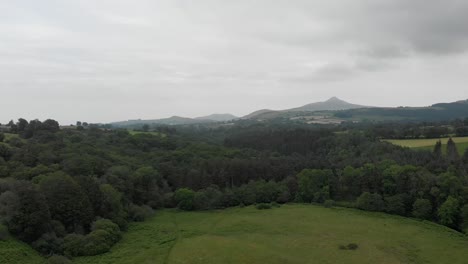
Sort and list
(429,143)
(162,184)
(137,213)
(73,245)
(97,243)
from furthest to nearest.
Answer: (429,143) < (162,184) < (137,213) < (97,243) < (73,245)

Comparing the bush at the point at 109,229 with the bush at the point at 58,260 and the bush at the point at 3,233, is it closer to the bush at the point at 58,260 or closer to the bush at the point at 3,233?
the bush at the point at 58,260

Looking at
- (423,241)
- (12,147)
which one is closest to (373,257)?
(423,241)

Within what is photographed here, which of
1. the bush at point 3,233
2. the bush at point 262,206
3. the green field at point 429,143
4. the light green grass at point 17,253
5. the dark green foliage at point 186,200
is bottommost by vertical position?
the bush at point 262,206

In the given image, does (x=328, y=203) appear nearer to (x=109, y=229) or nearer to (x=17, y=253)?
(x=109, y=229)

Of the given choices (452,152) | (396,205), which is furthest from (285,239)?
(452,152)

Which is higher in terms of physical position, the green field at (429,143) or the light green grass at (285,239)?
the green field at (429,143)

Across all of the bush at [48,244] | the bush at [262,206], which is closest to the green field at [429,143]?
the bush at [262,206]

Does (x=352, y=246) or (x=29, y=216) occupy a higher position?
(x=29, y=216)

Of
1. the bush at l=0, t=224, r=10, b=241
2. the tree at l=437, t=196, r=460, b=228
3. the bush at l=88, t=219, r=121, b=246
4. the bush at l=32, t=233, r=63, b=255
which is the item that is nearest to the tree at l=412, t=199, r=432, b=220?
the tree at l=437, t=196, r=460, b=228
